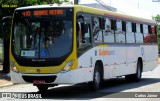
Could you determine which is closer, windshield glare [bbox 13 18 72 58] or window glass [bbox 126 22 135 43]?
windshield glare [bbox 13 18 72 58]

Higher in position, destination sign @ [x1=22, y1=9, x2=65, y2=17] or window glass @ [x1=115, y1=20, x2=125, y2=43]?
destination sign @ [x1=22, y1=9, x2=65, y2=17]

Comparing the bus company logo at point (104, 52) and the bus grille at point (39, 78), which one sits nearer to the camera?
the bus grille at point (39, 78)

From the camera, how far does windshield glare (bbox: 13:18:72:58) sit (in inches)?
628

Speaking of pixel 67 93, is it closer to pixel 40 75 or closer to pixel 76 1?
pixel 40 75

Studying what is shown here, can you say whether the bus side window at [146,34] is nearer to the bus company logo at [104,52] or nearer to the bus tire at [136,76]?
the bus tire at [136,76]

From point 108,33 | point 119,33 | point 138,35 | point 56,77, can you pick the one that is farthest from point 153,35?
point 56,77

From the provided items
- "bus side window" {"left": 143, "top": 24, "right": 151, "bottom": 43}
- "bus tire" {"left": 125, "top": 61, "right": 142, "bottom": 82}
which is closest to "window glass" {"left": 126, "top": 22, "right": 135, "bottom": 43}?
"bus tire" {"left": 125, "top": 61, "right": 142, "bottom": 82}

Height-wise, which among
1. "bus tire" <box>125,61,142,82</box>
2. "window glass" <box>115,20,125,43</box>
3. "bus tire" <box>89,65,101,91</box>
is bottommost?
"bus tire" <box>125,61,142,82</box>

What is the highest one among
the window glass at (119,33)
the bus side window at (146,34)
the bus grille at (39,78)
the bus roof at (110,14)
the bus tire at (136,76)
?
the bus roof at (110,14)

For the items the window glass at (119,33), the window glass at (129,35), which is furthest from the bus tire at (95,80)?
the window glass at (129,35)

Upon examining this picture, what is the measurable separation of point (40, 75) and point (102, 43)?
388cm

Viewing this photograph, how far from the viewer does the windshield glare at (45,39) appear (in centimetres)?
1595

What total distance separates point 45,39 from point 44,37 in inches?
3.0

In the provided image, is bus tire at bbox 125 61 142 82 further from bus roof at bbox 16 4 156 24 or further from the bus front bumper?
the bus front bumper
